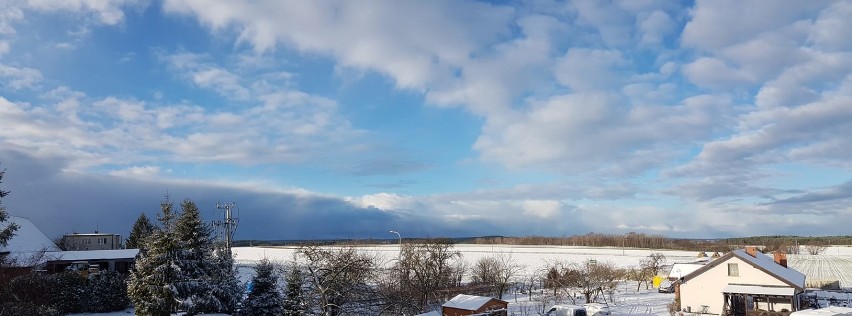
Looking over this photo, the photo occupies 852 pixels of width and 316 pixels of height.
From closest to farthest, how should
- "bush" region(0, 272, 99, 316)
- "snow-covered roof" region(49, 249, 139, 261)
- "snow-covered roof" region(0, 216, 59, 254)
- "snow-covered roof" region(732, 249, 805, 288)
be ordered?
"bush" region(0, 272, 99, 316) < "snow-covered roof" region(732, 249, 805, 288) < "snow-covered roof" region(49, 249, 139, 261) < "snow-covered roof" region(0, 216, 59, 254)

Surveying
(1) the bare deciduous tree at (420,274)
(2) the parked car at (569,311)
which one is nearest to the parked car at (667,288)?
(1) the bare deciduous tree at (420,274)

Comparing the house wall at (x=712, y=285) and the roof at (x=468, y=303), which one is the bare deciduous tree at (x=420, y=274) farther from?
the house wall at (x=712, y=285)

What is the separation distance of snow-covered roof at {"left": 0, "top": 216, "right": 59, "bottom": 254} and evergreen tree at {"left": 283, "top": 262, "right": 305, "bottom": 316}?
40.7 meters

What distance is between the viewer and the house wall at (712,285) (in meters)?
42.1

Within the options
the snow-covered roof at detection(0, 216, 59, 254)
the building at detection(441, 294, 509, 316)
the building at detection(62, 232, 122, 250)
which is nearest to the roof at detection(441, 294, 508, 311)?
the building at detection(441, 294, 509, 316)

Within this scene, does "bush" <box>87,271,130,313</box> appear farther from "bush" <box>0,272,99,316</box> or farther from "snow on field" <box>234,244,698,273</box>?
"snow on field" <box>234,244,698,273</box>

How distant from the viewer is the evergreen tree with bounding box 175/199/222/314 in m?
32.4

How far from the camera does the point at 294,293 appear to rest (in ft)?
103

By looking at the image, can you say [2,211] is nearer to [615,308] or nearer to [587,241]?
[615,308]

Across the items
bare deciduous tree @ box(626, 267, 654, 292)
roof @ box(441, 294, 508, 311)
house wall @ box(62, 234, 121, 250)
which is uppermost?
house wall @ box(62, 234, 121, 250)

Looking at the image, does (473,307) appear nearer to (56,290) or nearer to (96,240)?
(56,290)

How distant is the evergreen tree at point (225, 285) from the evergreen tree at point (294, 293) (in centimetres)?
453

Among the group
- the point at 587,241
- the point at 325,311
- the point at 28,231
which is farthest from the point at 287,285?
the point at 587,241

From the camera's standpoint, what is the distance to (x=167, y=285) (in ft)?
104
